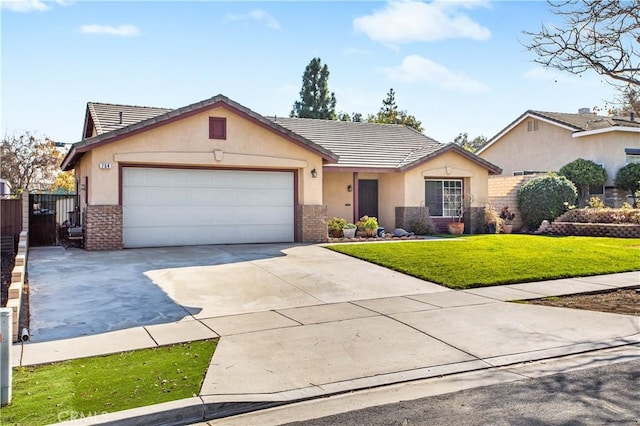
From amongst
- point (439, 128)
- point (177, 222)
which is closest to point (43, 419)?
Answer: point (177, 222)

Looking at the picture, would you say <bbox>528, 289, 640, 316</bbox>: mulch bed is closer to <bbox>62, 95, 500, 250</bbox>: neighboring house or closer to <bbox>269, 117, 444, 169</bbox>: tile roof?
Result: <bbox>62, 95, 500, 250</bbox>: neighboring house

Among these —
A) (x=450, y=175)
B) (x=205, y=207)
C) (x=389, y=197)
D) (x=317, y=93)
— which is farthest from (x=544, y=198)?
(x=317, y=93)

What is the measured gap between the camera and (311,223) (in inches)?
691

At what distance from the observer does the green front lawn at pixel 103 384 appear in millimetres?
4707

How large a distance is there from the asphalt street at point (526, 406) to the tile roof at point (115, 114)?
14.9 meters

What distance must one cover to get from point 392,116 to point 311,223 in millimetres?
32757

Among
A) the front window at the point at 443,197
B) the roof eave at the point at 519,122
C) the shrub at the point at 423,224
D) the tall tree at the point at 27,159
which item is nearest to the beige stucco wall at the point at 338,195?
the shrub at the point at 423,224

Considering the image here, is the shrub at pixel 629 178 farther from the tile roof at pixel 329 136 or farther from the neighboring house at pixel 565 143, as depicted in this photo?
the tile roof at pixel 329 136

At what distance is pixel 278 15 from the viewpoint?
1275 centimetres

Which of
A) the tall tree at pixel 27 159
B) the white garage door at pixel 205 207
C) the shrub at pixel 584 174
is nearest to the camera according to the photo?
the white garage door at pixel 205 207

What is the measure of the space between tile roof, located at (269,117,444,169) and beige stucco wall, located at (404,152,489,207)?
0.56m

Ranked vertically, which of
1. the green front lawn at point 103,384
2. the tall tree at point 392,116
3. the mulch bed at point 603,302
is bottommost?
the green front lawn at point 103,384

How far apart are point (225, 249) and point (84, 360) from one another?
9262 mm

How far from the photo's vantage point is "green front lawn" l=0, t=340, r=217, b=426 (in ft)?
15.4
